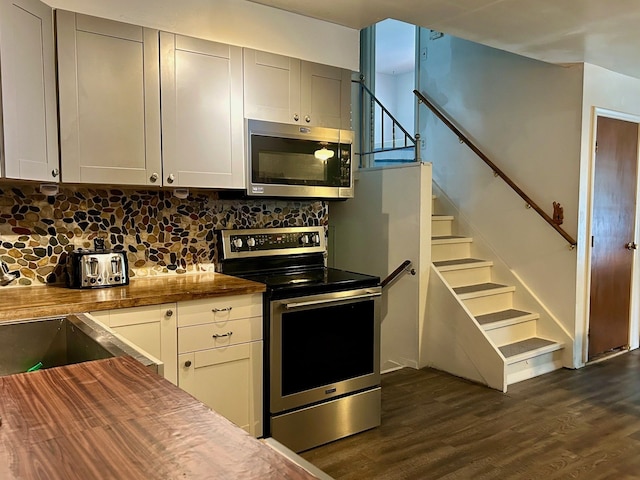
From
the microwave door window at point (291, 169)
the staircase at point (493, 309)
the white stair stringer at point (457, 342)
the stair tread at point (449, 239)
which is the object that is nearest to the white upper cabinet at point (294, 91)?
the microwave door window at point (291, 169)

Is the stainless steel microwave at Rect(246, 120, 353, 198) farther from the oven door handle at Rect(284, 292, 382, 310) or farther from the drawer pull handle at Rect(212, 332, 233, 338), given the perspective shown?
the drawer pull handle at Rect(212, 332, 233, 338)

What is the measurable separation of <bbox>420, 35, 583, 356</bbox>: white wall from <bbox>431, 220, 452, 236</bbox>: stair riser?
0.70ft

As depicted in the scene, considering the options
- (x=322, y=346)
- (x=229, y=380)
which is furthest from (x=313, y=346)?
(x=229, y=380)

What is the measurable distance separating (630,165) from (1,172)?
4.80 m

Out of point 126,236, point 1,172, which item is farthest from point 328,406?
Answer: point 1,172

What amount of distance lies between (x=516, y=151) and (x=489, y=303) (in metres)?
1.37

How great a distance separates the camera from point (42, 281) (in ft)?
8.29

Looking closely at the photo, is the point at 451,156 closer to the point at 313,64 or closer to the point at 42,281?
the point at 313,64

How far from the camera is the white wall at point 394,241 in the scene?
12.8 feet

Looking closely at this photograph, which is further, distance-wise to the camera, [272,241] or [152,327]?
[272,241]

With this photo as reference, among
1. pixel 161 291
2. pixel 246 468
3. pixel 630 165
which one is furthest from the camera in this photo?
pixel 630 165

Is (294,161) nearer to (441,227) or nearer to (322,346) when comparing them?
(322,346)

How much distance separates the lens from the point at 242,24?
2777 millimetres

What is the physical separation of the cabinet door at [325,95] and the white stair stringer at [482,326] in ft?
5.10
